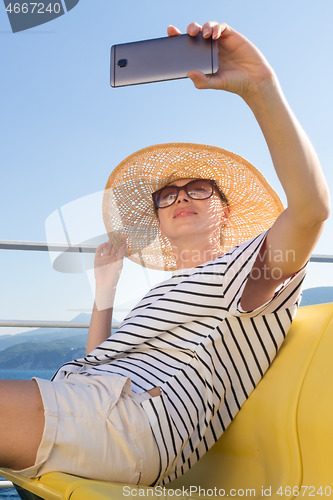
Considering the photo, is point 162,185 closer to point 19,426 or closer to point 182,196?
point 182,196

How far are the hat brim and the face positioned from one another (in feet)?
0.41

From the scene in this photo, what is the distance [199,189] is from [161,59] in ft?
2.01

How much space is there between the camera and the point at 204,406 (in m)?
1.03

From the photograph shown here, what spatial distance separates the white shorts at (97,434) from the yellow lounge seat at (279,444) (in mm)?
47

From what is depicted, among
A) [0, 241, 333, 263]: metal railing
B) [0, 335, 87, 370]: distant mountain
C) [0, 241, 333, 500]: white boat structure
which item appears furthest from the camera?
[0, 335, 87, 370]: distant mountain

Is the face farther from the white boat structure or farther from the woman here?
the white boat structure

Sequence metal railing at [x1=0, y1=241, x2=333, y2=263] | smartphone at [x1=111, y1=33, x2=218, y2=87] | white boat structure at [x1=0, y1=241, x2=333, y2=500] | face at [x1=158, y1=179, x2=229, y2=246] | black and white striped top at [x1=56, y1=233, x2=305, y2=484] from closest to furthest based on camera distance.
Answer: white boat structure at [x1=0, y1=241, x2=333, y2=500]
smartphone at [x1=111, y1=33, x2=218, y2=87]
black and white striped top at [x1=56, y1=233, x2=305, y2=484]
face at [x1=158, y1=179, x2=229, y2=246]
metal railing at [x1=0, y1=241, x2=333, y2=263]

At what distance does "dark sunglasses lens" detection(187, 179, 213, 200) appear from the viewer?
150 centimetres

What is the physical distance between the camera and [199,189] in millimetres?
1518

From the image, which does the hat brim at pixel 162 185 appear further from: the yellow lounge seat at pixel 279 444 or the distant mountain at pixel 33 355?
the distant mountain at pixel 33 355

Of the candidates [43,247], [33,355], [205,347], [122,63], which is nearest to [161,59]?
[122,63]

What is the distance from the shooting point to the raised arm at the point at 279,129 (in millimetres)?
863

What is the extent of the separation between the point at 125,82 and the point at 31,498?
2.63ft

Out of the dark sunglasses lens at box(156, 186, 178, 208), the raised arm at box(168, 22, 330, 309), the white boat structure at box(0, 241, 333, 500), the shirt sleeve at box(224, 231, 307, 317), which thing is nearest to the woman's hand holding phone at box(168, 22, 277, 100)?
the raised arm at box(168, 22, 330, 309)
